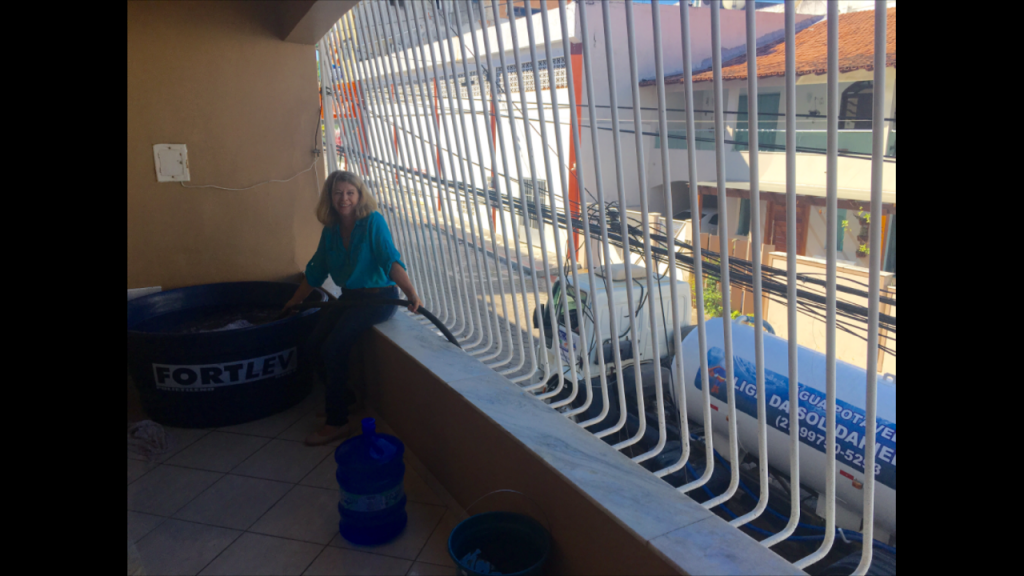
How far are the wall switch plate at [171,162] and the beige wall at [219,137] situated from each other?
3 cm

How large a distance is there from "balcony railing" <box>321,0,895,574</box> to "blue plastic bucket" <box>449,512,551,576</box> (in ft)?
1.16

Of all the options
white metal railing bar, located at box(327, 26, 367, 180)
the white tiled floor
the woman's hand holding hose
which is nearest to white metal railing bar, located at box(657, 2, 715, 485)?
the white tiled floor

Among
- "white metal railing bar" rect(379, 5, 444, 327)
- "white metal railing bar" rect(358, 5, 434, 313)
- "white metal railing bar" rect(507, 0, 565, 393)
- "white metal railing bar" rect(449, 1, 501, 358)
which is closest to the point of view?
"white metal railing bar" rect(507, 0, 565, 393)

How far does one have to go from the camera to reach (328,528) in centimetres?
237

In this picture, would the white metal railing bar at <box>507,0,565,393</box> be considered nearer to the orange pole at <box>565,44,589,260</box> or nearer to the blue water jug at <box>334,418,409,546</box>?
the orange pole at <box>565,44,589,260</box>

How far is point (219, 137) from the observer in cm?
374

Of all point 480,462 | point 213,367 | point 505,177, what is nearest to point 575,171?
point 505,177

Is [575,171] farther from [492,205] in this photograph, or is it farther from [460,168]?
[460,168]

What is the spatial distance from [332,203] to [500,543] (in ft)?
6.27

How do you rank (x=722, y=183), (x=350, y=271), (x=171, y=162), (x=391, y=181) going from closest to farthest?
(x=722, y=183) → (x=350, y=271) → (x=391, y=181) → (x=171, y=162)

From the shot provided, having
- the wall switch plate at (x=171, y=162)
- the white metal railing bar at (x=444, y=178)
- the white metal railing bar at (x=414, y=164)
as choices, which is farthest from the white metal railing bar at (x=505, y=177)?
the wall switch plate at (x=171, y=162)

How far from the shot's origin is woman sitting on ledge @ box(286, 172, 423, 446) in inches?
120
